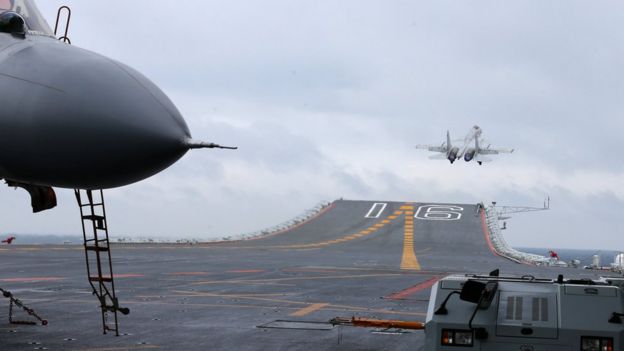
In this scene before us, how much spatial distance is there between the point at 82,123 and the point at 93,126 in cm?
12

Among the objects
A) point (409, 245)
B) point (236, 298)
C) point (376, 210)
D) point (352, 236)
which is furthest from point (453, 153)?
point (236, 298)

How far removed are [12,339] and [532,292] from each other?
30.3 ft

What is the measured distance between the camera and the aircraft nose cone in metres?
7.95

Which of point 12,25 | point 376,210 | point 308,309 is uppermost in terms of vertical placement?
point 376,210

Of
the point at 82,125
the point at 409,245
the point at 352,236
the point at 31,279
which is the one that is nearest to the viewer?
the point at 82,125

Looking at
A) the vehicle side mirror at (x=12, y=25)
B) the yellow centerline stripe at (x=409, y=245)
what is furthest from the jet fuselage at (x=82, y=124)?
the yellow centerline stripe at (x=409, y=245)

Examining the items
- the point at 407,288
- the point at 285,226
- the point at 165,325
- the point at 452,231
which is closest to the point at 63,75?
the point at 165,325

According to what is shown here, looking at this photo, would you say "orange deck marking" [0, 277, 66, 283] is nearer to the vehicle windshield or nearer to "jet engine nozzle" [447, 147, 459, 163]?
the vehicle windshield

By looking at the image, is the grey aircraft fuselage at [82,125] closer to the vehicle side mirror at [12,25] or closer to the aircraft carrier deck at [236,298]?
the vehicle side mirror at [12,25]

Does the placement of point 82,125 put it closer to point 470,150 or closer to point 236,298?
point 236,298

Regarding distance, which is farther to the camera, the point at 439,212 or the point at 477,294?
the point at 439,212

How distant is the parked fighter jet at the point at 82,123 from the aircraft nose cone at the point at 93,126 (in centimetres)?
1

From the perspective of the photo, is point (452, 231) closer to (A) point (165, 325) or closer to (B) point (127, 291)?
(B) point (127, 291)

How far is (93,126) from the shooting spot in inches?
312
